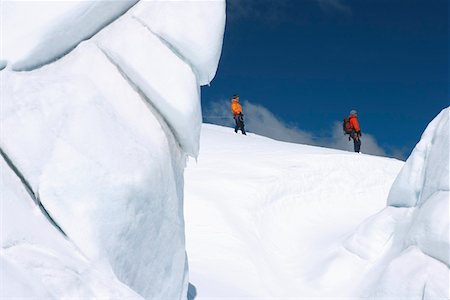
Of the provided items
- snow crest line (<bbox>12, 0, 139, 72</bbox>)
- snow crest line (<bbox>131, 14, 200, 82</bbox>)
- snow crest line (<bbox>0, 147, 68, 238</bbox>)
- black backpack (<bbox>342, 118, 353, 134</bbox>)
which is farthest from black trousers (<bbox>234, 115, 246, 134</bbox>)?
snow crest line (<bbox>0, 147, 68, 238</bbox>)

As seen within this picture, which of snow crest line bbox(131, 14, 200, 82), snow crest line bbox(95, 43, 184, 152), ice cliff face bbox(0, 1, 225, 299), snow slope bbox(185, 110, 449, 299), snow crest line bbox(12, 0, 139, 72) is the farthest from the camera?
snow slope bbox(185, 110, 449, 299)

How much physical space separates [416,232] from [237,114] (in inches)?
416

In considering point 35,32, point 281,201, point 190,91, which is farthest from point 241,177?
point 35,32

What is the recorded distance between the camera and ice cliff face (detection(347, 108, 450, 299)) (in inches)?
263

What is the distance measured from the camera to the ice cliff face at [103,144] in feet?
11.3

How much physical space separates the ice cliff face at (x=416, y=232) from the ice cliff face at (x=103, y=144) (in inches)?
119

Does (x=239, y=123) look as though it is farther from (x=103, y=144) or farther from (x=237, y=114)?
(x=103, y=144)

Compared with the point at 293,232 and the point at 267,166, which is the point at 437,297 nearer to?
the point at 293,232

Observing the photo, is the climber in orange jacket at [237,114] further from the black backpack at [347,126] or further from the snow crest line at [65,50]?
the snow crest line at [65,50]

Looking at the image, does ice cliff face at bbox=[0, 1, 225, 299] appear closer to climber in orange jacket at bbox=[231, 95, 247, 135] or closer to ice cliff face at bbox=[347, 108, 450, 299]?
ice cliff face at bbox=[347, 108, 450, 299]

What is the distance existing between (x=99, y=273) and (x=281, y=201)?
872cm

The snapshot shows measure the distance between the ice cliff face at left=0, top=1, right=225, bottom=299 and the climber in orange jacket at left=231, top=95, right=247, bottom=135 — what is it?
1170cm

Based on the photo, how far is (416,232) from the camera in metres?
7.28

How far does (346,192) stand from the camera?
13.4 metres
